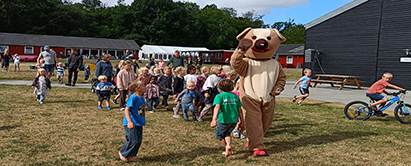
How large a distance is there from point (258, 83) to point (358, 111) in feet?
16.3

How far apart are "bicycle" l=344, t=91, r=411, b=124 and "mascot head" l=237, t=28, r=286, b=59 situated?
176 inches

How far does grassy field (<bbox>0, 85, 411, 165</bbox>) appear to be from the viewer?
5617mm

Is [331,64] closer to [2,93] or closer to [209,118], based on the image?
[209,118]

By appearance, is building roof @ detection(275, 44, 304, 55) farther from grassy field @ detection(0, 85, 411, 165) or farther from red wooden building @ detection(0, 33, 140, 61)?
grassy field @ detection(0, 85, 411, 165)

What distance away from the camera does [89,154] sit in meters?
5.70

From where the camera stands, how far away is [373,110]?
9.56 m

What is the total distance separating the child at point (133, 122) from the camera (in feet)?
17.0

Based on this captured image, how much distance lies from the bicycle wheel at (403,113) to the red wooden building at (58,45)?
47.4 meters

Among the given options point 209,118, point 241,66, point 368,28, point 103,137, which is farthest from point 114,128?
point 368,28

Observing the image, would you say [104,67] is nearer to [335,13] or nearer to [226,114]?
[226,114]

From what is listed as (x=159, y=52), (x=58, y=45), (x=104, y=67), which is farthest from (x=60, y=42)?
(x=104, y=67)

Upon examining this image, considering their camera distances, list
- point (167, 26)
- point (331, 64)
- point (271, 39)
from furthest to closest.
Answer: point (167, 26) → point (331, 64) → point (271, 39)

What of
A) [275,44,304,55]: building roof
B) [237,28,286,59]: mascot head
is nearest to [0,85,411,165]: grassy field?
[237,28,286,59]: mascot head

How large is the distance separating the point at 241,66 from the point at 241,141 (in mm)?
1774
